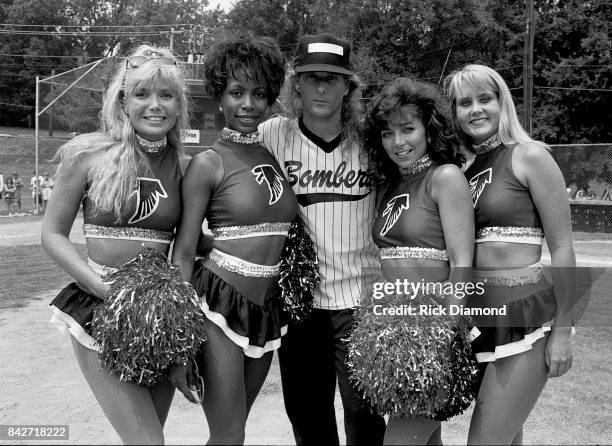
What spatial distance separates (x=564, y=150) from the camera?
56.2 ft

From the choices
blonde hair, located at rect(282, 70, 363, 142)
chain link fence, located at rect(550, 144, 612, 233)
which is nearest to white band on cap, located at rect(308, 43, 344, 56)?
blonde hair, located at rect(282, 70, 363, 142)

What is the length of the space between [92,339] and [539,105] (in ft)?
78.0

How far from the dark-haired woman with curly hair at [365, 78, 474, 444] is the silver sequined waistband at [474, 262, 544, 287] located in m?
0.15

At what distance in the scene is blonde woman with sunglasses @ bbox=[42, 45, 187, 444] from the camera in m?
2.47

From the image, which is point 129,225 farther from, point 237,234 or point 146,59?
point 146,59

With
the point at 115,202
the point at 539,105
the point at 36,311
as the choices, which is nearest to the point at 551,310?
the point at 115,202

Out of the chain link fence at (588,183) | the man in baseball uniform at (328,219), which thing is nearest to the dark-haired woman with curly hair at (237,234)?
the man in baseball uniform at (328,219)

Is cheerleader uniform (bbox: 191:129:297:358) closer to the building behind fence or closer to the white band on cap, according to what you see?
the white band on cap

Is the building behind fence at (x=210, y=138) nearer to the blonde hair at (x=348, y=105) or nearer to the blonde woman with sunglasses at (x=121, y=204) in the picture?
the blonde hair at (x=348, y=105)

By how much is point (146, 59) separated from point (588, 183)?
1676 centimetres

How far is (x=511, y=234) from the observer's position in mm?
2678

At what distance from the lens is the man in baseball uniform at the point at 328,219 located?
3.08 meters

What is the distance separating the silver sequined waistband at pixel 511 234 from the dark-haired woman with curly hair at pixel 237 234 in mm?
922

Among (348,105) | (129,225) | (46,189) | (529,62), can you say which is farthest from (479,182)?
(46,189)
